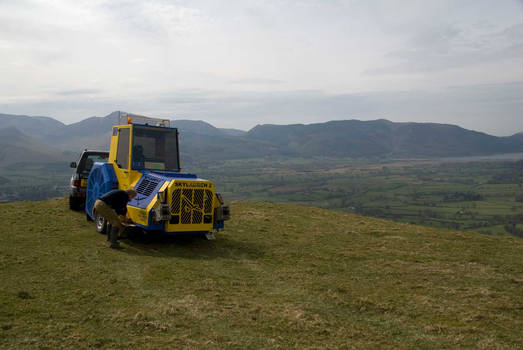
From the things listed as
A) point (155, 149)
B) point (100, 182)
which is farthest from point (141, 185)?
point (100, 182)

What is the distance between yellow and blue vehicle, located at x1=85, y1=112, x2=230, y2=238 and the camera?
11.7 m

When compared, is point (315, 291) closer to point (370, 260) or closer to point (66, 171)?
point (370, 260)

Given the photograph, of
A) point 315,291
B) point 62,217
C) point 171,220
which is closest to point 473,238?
point 315,291

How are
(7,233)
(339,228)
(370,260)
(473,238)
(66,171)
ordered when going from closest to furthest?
(370,260), (7,233), (473,238), (339,228), (66,171)

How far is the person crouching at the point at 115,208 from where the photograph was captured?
11891 mm

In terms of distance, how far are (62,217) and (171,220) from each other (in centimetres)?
726

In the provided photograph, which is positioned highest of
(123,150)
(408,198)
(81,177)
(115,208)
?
(123,150)

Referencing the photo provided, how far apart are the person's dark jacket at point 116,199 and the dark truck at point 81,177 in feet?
19.9

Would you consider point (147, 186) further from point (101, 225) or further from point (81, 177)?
point (81, 177)

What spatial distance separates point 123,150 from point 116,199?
2271 mm

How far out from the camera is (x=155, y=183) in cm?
1234

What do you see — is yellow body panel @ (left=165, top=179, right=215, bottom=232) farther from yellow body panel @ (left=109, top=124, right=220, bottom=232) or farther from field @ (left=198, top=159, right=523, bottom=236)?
field @ (left=198, top=159, right=523, bottom=236)

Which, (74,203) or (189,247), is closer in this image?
(189,247)

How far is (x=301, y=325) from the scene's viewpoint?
21.7 feet
